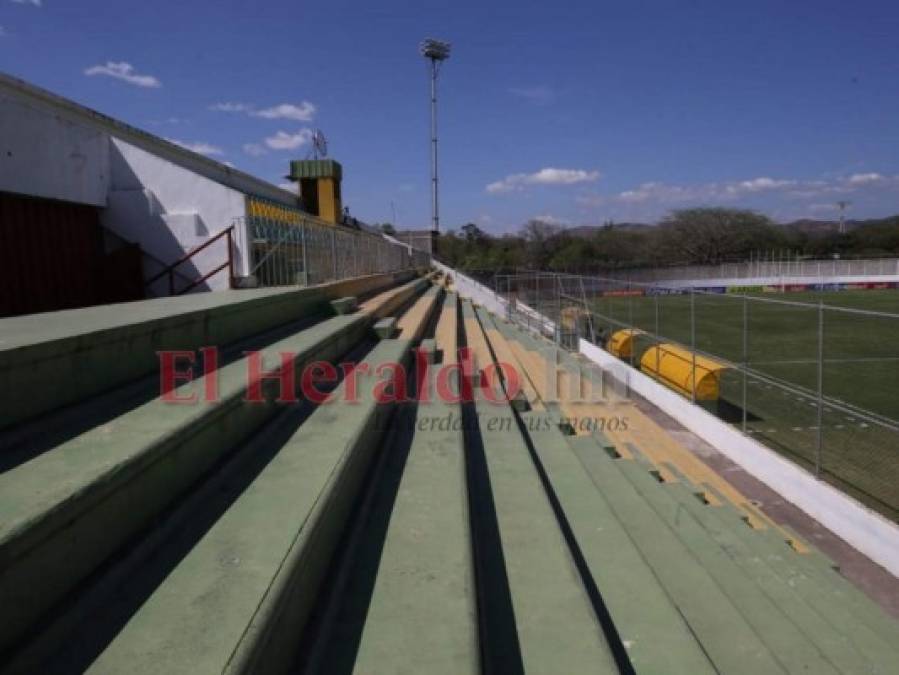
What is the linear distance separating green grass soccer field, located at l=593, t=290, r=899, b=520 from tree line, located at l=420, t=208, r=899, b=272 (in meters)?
44.0

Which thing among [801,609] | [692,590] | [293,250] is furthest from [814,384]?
[692,590]

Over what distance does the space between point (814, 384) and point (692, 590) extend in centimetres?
1565

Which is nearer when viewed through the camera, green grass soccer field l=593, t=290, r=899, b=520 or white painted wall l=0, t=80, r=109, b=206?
white painted wall l=0, t=80, r=109, b=206

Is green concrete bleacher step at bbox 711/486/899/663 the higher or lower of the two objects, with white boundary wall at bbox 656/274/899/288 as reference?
lower

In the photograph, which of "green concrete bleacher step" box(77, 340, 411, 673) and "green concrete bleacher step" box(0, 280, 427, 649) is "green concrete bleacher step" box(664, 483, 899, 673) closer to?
"green concrete bleacher step" box(77, 340, 411, 673)

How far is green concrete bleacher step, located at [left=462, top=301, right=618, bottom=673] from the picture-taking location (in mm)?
1849

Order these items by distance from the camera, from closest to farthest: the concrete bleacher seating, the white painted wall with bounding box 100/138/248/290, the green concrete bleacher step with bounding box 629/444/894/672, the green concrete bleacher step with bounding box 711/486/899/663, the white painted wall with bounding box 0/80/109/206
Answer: the concrete bleacher seating < the green concrete bleacher step with bounding box 629/444/894/672 < the green concrete bleacher step with bounding box 711/486/899/663 < the white painted wall with bounding box 0/80/109/206 < the white painted wall with bounding box 100/138/248/290

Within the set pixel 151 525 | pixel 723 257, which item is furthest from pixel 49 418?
pixel 723 257

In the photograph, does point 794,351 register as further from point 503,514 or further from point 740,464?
point 503,514

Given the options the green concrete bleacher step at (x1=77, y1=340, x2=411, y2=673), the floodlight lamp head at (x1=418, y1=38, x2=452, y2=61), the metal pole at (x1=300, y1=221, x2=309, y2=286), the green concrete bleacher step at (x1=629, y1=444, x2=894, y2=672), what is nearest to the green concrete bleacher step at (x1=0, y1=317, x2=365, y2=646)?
the green concrete bleacher step at (x1=77, y1=340, x2=411, y2=673)

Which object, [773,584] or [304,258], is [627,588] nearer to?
[773,584]

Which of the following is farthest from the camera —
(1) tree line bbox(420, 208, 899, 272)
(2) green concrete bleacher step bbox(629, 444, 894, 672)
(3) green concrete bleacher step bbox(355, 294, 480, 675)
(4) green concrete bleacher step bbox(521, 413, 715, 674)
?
(1) tree line bbox(420, 208, 899, 272)

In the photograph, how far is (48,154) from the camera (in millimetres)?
7871

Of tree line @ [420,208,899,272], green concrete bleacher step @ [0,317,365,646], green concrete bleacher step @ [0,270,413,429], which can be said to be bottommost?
green concrete bleacher step @ [0,317,365,646]
